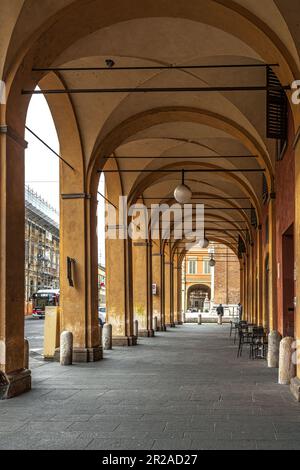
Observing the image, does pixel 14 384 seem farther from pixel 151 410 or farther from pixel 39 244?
pixel 39 244

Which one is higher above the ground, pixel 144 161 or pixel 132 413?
pixel 144 161

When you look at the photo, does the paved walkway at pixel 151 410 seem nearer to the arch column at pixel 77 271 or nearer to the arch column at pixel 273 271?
the arch column at pixel 77 271

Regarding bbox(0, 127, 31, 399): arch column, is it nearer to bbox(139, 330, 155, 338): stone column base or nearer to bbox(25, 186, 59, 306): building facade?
bbox(139, 330, 155, 338): stone column base

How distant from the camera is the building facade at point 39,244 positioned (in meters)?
59.4

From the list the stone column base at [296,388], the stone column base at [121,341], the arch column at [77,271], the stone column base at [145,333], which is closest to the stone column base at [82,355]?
the arch column at [77,271]

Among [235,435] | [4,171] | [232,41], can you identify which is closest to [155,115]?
[232,41]

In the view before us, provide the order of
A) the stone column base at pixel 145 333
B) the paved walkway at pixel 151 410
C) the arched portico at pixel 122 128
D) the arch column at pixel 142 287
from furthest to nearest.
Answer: the arch column at pixel 142 287, the stone column base at pixel 145 333, the arched portico at pixel 122 128, the paved walkway at pixel 151 410

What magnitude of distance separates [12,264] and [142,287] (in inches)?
643

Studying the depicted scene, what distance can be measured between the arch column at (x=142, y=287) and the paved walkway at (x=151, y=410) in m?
11.7

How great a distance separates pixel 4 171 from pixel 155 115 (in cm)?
745

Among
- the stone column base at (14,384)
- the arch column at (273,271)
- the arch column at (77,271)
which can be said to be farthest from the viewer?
the arch column at (273,271)

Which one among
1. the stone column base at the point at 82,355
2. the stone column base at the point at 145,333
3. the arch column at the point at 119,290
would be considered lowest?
the stone column base at the point at 145,333

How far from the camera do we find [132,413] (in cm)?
769
